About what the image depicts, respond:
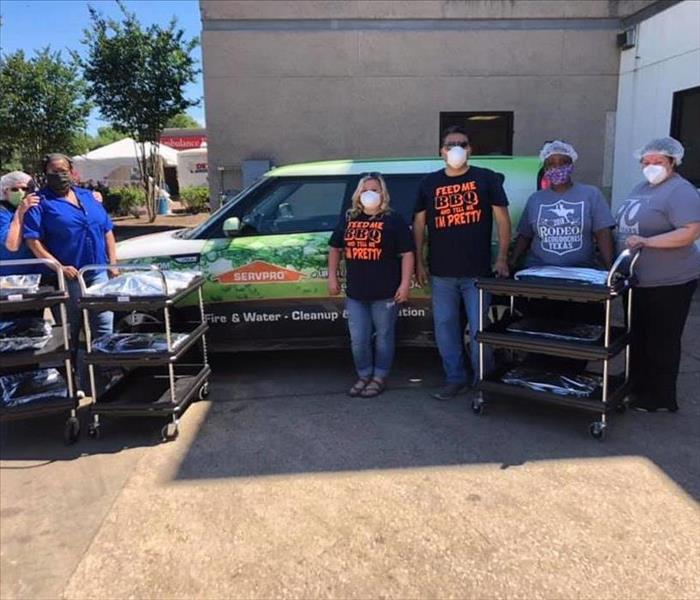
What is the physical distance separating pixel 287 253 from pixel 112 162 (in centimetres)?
2187

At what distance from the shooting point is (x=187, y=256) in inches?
202

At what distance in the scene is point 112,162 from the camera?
2461 cm

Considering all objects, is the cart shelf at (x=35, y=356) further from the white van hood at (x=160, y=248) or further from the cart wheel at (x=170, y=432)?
the white van hood at (x=160, y=248)

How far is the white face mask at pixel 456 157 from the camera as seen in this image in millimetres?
4379

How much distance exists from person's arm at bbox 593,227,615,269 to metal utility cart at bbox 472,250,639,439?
0.48 ft

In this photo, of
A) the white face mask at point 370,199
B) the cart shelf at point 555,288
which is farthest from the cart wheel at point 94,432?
the cart shelf at point 555,288

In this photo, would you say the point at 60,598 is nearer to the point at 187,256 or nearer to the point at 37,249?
the point at 37,249

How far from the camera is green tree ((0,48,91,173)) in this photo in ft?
60.3

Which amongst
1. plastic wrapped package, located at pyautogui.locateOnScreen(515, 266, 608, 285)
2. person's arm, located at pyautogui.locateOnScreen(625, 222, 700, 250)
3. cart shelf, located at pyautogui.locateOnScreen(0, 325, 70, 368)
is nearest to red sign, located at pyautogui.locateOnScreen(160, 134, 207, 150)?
cart shelf, located at pyautogui.locateOnScreen(0, 325, 70, 368)

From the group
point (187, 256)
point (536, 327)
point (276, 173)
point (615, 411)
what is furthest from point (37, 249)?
point (615, 411)

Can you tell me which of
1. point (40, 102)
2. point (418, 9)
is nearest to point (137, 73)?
point (40, 102)

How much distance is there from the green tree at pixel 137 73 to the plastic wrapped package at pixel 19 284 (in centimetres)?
1361

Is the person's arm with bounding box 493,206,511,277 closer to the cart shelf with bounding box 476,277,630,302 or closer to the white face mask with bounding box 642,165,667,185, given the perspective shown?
the cart shelf with bounding box 476,277,630,302

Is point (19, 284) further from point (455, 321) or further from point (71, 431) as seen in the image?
point (455, 321)
